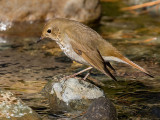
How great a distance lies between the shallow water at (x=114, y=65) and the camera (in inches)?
240

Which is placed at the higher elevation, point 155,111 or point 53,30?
point 53,30

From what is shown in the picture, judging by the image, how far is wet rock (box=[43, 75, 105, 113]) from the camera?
19.8ft

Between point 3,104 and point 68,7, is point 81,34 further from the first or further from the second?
point 68,7

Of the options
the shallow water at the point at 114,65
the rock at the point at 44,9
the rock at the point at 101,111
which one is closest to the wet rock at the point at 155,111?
the shallow water at the point at 114,65

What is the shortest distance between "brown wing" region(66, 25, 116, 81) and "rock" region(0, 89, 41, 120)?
1.23m

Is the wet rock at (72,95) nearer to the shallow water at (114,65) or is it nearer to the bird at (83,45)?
the shallow water at (114,65)

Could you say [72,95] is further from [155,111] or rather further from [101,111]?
[155,111]

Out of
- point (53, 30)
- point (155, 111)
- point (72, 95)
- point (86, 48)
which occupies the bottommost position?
point (155, 111)

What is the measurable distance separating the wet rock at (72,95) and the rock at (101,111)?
43 cm

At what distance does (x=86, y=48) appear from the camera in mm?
6191

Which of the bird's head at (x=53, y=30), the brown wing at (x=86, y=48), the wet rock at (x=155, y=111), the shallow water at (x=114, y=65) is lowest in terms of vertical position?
the wet rock at (x=155, y=111)

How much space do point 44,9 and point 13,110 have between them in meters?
5.64

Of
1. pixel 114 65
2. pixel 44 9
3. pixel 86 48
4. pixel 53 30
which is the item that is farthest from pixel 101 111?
pixel 44 9

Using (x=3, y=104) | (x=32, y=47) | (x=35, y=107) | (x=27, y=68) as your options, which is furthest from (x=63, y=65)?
(x=3, y=104)
